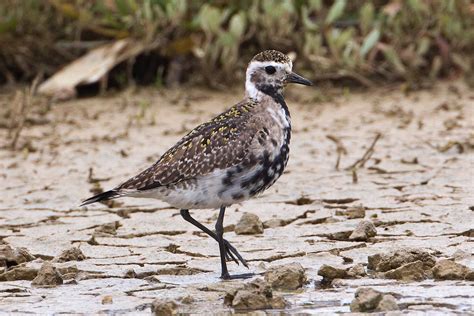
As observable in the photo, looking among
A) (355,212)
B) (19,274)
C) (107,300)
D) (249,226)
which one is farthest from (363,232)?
(19,274)

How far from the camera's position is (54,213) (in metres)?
7.70

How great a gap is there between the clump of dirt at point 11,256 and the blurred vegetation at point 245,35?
5.12 metres

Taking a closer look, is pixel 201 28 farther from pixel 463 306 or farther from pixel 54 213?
pixel 463 306

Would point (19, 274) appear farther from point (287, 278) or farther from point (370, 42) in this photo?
point (370, 42)

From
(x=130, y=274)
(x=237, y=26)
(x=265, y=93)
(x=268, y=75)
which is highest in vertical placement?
(x=237, y=26)

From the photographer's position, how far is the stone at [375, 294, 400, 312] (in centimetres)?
467

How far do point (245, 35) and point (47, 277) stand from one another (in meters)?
6.52

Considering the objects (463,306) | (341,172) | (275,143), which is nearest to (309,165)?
(341,172)

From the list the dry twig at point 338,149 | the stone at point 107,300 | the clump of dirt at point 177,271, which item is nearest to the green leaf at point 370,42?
the dry twig at point 338,149

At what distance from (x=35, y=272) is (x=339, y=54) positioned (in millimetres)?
6072

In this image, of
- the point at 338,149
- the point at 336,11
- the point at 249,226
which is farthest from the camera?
the point at 336,11

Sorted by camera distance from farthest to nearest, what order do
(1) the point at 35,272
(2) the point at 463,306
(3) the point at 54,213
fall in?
(3) the point at 54,213 → (1) the point at 35,272 → (2) the point at 463,306

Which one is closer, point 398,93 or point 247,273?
point 247,273

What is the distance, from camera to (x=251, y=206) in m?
7.73
